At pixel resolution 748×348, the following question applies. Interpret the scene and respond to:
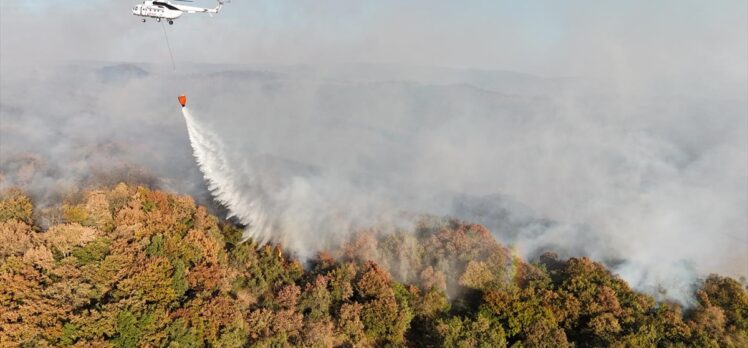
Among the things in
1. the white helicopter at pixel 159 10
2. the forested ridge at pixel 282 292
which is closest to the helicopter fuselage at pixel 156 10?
the white helicopter at pixel 159 10

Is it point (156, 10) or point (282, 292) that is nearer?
point (282, 292)

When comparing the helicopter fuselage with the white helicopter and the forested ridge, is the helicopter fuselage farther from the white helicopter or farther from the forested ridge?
the forested ridge

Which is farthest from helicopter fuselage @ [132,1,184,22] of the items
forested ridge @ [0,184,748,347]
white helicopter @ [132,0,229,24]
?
forested ridge @ [0,184,748,347]

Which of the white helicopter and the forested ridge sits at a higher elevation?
the white helicopter

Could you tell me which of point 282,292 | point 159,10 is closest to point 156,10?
point 159,10

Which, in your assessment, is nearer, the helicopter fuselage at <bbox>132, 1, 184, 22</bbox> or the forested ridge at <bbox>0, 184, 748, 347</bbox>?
the forested ridge at <bbox>0, 184, 748, 347</bbox>

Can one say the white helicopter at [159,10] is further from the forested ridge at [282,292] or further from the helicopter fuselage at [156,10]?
the forested ridge at [282,292]

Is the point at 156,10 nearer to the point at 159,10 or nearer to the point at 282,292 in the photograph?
the point at 159,10

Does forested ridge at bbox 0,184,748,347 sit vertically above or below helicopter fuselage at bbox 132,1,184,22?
below

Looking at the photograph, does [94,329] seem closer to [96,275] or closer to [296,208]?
[96,275]
